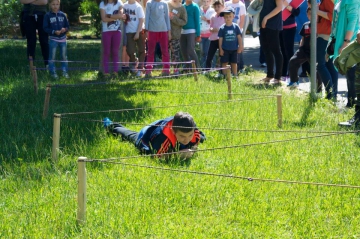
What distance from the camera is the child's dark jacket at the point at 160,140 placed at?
281 inches

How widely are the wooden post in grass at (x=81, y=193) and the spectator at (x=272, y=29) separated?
307 inches

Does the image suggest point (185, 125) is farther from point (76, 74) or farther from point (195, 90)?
point (76, 74)

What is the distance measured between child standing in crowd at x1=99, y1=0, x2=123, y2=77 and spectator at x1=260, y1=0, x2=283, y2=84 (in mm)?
3219

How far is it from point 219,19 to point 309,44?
3692 mm

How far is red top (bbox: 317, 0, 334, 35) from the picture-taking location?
436 inches

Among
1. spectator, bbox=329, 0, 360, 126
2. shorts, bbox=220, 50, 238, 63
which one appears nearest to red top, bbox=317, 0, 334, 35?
spectator, bbox=329, 0, 360, 126

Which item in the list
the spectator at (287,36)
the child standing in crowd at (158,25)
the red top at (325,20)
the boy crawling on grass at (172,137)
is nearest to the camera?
the boy crawling on grass at (172,137)

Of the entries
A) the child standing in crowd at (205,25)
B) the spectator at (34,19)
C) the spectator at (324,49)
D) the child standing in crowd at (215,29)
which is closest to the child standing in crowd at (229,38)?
the child standing in crowd at (215,29)

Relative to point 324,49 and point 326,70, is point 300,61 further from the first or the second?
point 326,70

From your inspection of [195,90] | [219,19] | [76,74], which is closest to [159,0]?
[219,19]

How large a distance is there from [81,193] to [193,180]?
1534 mm

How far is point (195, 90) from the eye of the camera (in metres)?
11.6

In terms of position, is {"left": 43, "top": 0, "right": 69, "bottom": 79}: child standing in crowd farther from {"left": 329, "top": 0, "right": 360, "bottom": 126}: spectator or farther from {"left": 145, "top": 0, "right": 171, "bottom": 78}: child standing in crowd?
{"left": 329, "top": 0, "right": 360, "bottom": 126}: spectator

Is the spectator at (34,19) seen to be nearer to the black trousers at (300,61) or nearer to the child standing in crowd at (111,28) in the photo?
the child standing in crowd at (111,28)
